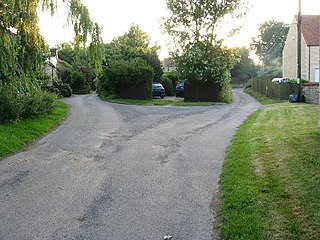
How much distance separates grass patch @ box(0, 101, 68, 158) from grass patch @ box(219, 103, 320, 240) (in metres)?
5.72

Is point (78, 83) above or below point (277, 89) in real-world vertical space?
above

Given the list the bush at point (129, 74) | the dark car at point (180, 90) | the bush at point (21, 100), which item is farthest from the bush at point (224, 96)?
the bush at point (21, 100)

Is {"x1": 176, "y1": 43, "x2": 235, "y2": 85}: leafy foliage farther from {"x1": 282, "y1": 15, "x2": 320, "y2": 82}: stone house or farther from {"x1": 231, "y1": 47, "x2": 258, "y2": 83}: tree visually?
{"x1": 231, "y1": 47, "x2": 258, "y2": 83}: tree

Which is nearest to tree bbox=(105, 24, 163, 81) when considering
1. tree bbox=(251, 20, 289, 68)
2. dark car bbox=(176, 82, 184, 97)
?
dark car bbox=(176, 82, 184, 97)

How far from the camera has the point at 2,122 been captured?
14.2 m

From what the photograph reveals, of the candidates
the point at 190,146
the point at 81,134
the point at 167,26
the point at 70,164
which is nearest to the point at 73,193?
the point at 70,164

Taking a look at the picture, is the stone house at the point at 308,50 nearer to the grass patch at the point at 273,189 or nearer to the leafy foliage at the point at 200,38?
the leafy foliage at the point at 200,38

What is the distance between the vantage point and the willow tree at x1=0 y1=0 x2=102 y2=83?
37.9 feet

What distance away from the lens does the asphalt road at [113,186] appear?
522cm

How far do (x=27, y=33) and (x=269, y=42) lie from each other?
93.1 m

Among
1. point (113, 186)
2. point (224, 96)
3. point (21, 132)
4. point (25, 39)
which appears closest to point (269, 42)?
point (224, 96)

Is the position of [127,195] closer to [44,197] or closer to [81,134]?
[44,197]

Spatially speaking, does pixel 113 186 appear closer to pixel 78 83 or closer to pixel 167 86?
pixel 167 86

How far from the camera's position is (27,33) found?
41.0ft
